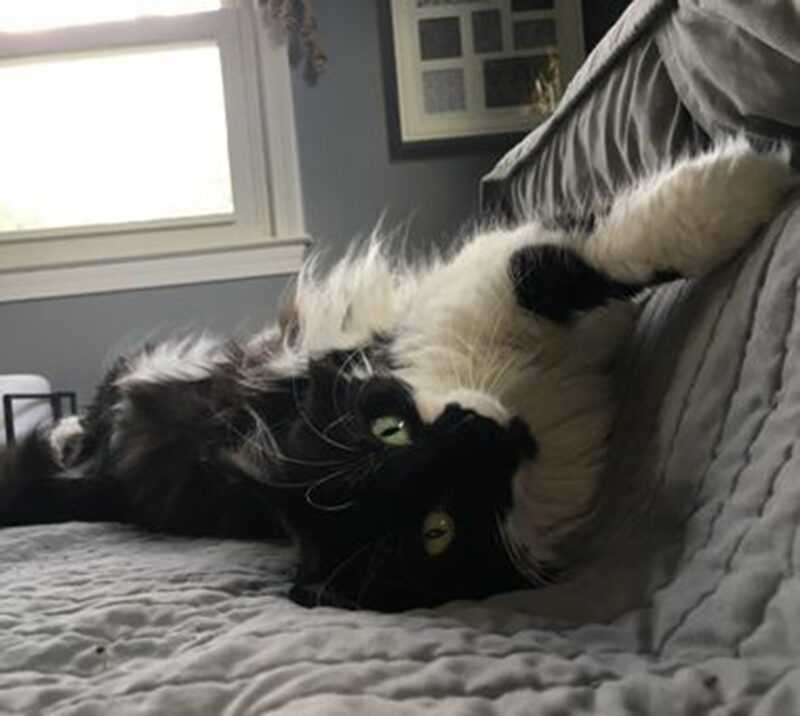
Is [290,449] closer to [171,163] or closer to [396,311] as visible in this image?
[396,311]

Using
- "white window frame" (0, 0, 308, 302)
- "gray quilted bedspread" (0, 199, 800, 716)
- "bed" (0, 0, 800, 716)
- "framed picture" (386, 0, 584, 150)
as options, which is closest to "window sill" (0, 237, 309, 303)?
"white window frame" (0, 0, 308, 302)

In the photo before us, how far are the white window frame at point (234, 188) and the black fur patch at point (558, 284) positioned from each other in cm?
199

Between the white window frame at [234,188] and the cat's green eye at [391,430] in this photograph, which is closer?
the cat's green eye at [391,430]

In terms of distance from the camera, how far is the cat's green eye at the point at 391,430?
878mm

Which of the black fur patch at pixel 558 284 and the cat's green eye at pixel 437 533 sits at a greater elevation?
the black fur patch at pixel 558 284

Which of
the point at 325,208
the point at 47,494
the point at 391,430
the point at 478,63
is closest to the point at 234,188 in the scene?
the point at 325,208

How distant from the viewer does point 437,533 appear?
900 mm

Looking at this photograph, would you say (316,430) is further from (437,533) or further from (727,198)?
(727,198)

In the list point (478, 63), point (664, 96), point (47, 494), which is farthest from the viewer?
point (478, 63)

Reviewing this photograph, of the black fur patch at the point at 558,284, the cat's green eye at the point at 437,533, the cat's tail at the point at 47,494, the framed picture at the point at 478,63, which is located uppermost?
the framed picture at the point at 478,63

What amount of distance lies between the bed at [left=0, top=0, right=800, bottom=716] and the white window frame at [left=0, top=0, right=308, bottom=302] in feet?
6.33

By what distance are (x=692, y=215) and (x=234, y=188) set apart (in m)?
2.31

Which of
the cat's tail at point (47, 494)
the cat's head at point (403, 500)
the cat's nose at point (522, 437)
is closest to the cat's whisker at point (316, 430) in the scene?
the cat's head at point (403, 500)

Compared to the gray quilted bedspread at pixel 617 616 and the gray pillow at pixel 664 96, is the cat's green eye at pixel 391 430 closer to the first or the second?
the gray quilted bedspread at pixel 617 616
